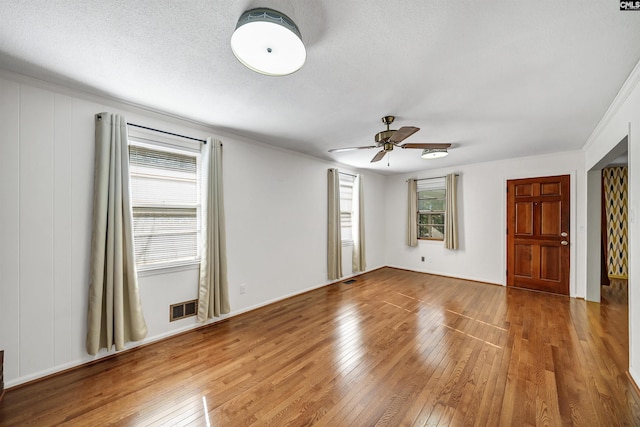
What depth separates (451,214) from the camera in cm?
538

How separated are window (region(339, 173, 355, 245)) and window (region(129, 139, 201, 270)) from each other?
10.2ft

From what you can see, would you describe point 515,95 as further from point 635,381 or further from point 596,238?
point 596,238

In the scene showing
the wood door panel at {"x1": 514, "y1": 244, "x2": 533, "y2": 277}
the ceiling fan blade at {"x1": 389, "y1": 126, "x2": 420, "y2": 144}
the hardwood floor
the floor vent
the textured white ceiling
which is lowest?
the hardwood floor

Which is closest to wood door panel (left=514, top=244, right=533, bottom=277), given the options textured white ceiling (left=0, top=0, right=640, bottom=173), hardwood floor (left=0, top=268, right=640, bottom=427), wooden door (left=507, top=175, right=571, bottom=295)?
wooden door (left=507, top=175, right=571, bottom=295)

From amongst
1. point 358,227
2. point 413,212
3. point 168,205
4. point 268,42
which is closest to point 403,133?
point 268,42

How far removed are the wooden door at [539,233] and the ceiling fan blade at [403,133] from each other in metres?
3.66

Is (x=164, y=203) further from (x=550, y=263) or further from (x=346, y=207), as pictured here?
(x=550, y=263)

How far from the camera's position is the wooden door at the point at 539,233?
432cm

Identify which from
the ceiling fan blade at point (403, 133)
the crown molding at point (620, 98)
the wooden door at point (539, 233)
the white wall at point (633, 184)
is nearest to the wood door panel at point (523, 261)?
the wooden door at point (539, 233)

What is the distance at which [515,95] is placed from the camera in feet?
7.54

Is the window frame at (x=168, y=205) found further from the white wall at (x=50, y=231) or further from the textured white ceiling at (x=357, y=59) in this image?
the textured white ceiling at (x=357, y=59)

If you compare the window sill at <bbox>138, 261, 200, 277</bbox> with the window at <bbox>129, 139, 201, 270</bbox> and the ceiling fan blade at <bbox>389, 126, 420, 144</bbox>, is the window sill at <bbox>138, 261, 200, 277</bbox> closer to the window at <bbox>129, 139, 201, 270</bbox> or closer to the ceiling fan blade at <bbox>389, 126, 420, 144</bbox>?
the window at <bbox>129, 139, 201, 270</bbox>

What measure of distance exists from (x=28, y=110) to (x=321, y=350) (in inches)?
135

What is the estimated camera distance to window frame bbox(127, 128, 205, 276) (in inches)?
105
